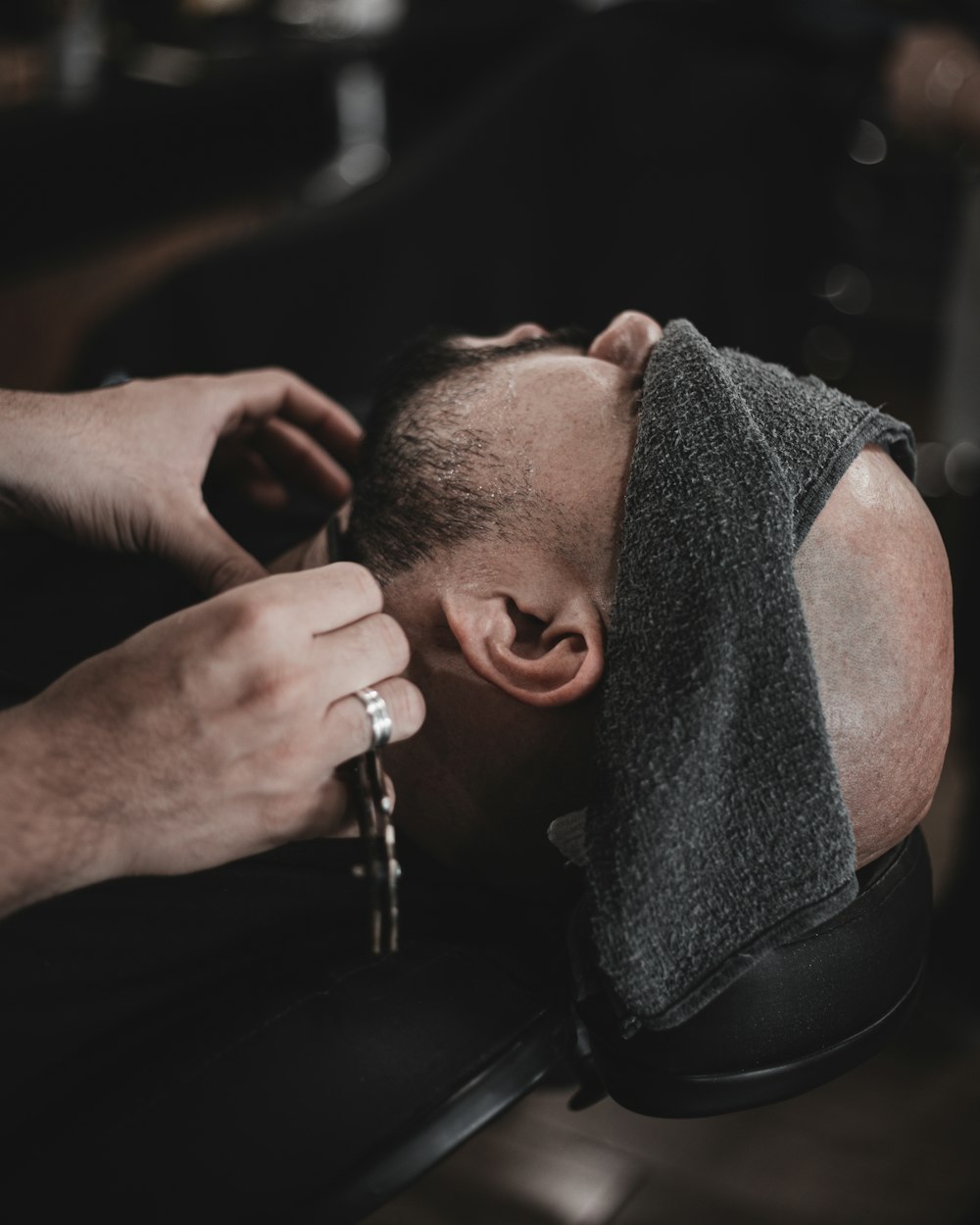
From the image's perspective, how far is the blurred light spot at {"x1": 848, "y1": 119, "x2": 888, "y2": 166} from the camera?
6.59 ft

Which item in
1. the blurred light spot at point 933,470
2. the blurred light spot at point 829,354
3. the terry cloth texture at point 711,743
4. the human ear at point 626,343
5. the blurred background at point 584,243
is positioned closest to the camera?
the terry cloth texture at point 711,743

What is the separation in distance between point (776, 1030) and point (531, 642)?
30cm

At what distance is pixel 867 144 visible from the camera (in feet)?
6.85

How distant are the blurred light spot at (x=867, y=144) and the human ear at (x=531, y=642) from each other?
1.58 m

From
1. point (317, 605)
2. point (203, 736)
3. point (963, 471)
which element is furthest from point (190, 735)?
point (963, 471)

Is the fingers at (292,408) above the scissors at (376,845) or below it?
above

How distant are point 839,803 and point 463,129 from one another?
160 cm

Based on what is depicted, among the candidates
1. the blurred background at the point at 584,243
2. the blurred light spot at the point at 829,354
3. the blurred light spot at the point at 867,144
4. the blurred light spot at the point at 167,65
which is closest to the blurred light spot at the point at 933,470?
the blurred background at the point at 584,243

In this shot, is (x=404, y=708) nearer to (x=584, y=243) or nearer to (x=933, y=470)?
(x=584, y=243)

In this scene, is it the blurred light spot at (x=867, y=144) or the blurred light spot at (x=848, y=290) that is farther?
the blurred light spot at (x=848, y=290)

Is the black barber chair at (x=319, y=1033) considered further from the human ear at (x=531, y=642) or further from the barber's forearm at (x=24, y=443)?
the barber's forearm at (x=24, y=443)

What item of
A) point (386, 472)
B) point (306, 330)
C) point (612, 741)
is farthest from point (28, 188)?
point (612, 741)

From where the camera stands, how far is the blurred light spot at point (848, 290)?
2.47 meters

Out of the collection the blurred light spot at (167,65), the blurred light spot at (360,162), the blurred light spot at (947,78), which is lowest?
the blurred light spot at (360,162)
